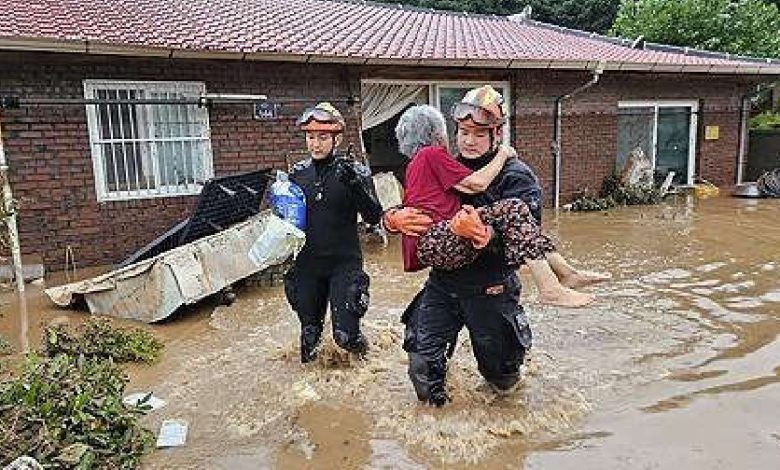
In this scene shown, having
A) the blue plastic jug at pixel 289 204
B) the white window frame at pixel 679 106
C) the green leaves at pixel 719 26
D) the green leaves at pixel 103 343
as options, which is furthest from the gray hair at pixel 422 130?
the green leaves at pixel 719 26

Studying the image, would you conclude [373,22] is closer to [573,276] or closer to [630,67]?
[630,67]

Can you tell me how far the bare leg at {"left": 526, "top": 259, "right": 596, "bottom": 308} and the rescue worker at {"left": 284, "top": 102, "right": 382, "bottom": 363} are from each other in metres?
1.21

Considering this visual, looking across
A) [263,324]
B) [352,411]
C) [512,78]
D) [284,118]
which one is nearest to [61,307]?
[263,324]

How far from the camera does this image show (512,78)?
11.2 meters

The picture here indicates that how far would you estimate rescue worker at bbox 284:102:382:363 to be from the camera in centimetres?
409

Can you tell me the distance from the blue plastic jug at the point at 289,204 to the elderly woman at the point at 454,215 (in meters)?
0.81

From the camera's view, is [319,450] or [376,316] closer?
[319,450]

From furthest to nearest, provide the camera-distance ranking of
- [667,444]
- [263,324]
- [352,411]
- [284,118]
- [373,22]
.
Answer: [373,22] < [284,118] < [263,324] < [352,411] < [667,444]

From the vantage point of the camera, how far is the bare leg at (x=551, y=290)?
319 centimetres

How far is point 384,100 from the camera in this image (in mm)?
10453

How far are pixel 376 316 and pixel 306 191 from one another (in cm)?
199

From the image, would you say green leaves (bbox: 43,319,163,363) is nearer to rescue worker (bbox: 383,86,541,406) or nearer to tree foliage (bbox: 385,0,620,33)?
rescue worker (bbox: 383,86,541,406)

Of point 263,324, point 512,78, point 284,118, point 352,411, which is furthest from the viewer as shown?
point 512,78

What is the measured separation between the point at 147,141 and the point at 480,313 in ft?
19.0
